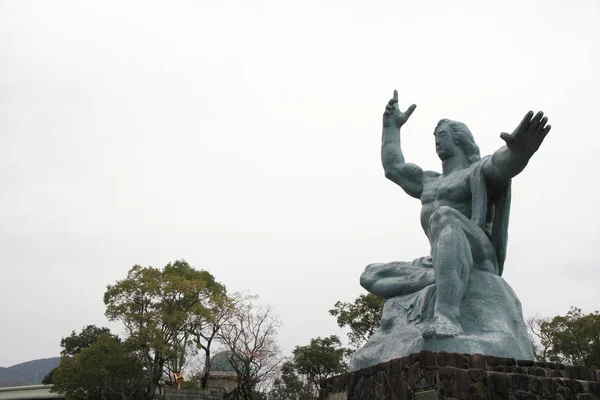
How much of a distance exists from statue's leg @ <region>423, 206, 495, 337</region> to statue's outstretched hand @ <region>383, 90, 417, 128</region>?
73.9 inches

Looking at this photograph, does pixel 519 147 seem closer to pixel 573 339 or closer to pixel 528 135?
pixel 528 135

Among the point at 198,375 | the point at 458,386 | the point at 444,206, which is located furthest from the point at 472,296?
the point at 198,375

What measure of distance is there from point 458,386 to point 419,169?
3.34 meters

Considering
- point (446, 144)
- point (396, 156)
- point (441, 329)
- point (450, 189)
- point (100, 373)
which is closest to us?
point (441, 329)

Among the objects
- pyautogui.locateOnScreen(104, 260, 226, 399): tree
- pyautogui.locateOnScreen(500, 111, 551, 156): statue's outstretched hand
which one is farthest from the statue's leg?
pyautogui.locateOnScreen(104, 260, 226, 399): tree

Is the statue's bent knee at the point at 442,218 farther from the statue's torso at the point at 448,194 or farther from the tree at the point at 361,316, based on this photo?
the tree at the point at 361,316

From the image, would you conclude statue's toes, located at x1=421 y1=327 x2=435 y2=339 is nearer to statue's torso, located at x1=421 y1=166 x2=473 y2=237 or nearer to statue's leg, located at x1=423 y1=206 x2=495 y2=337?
statue's leg, located at x1=423 y1=206 x2=495 y2=337

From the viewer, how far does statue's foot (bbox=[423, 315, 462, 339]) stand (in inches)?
211

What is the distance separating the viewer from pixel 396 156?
25.1 feet

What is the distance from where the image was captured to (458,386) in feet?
15.4

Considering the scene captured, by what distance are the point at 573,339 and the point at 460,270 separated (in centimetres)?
2433

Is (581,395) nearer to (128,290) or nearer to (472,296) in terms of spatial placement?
(472,296)

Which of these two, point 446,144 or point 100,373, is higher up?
point 446,144

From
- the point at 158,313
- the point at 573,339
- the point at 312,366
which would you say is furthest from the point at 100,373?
the point at 573,339
